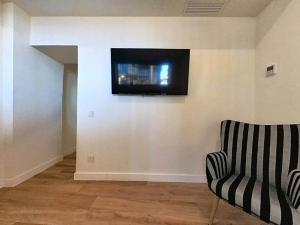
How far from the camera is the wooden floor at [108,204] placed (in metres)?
2.06

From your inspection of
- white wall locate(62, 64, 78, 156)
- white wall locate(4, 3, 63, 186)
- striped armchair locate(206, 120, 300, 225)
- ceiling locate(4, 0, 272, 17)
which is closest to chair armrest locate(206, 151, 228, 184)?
striped armchair locate(206, 120, 300, 225)

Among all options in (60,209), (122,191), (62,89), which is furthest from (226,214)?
(62,89)

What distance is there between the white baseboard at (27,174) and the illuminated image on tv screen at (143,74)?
1.82 m

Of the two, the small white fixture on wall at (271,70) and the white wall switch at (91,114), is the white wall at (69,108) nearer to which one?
the white wall switch at (91,114)

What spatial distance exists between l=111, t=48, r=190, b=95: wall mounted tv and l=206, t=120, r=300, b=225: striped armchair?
3.12ft

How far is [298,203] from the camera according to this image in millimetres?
1406

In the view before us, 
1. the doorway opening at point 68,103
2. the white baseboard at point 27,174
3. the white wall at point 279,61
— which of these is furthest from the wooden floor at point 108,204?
the doorway opening at point 68,103

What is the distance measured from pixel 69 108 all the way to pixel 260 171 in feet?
12.5

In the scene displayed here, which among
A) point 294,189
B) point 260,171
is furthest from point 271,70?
point 294,189

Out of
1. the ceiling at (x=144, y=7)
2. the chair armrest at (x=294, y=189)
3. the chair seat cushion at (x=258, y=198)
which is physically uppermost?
the ceiling at (x=144, y=7)

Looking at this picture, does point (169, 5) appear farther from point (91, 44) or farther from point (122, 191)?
point (122, 191)

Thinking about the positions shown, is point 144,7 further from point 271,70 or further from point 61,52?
point 271,70

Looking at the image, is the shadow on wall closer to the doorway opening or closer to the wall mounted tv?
the wall mounted tv

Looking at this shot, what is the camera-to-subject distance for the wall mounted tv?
9.81 ft
